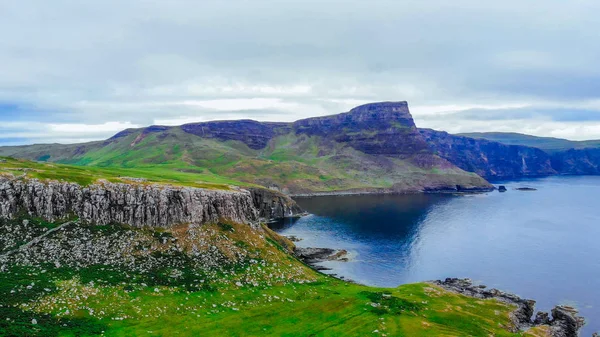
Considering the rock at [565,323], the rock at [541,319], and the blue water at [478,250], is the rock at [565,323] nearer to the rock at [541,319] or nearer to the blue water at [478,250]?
the rock at [541,319]

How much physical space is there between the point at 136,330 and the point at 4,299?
1688 cm

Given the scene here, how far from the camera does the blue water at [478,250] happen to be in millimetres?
98312

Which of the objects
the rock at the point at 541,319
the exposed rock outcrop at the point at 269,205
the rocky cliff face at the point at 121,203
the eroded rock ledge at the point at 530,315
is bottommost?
the rock at the point at 541,319

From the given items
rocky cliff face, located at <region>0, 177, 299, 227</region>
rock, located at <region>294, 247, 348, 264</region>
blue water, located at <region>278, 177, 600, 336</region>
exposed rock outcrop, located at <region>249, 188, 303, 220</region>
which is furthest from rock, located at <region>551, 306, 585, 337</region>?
exposed rock outcrop, located at <region>249, 188, 303, 220</region>

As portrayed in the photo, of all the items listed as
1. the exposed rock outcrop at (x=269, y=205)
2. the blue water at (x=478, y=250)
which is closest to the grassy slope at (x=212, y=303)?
the blue water at (x=478, y=250)

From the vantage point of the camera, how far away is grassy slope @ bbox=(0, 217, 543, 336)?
49281 millimetres

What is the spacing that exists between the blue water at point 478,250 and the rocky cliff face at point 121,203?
127 ft

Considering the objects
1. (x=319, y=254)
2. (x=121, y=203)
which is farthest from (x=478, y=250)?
(x=121, y=203)

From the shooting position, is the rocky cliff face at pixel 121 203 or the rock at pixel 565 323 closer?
the rock at pixel 565 323

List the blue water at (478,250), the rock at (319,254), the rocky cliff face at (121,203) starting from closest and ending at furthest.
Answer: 1. the rocky cliff face at (121,203)
2. the blue water at (478,250)
3. the rock at (319,254)

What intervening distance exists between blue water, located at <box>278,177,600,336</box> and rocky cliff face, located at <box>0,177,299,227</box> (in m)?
38.6

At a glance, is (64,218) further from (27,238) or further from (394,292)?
(394,292)

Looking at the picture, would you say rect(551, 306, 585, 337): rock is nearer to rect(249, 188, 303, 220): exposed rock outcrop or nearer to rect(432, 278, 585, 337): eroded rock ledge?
rect(432, 278, 585, 337): eroded rock ledge

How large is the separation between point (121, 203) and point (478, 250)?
113854 mm
